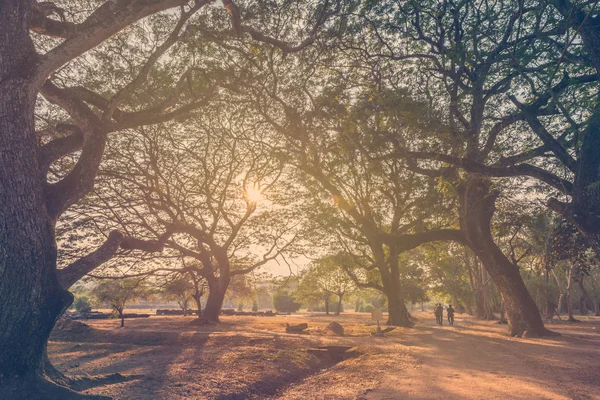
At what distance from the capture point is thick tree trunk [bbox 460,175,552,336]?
570 inches

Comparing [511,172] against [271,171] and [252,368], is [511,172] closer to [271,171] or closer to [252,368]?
[252,368]

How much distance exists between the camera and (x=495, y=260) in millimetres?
14773

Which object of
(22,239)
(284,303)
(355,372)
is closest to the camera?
(22,239)

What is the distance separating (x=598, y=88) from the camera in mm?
10180

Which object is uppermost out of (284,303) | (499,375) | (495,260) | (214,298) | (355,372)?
(495,260)

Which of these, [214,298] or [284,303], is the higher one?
[214,298]

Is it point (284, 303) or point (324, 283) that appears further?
point (284, 303)

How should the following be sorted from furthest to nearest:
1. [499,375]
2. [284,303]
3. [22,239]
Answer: [284,303]
[499,375]
[22,239]

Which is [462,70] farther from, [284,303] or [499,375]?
[284,303]

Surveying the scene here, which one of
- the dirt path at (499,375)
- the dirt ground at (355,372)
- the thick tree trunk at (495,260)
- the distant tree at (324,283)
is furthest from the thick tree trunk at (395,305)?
the dirt path at (499,375)

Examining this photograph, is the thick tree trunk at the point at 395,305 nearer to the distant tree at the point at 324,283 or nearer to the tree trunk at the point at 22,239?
the distant tree at the point at 324,283

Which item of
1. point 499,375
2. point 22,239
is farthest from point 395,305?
point 22,239

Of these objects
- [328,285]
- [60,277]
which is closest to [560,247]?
[60,277]

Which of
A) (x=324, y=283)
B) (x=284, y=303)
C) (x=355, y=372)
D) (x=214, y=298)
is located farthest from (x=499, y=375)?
(x=284, y=303)
